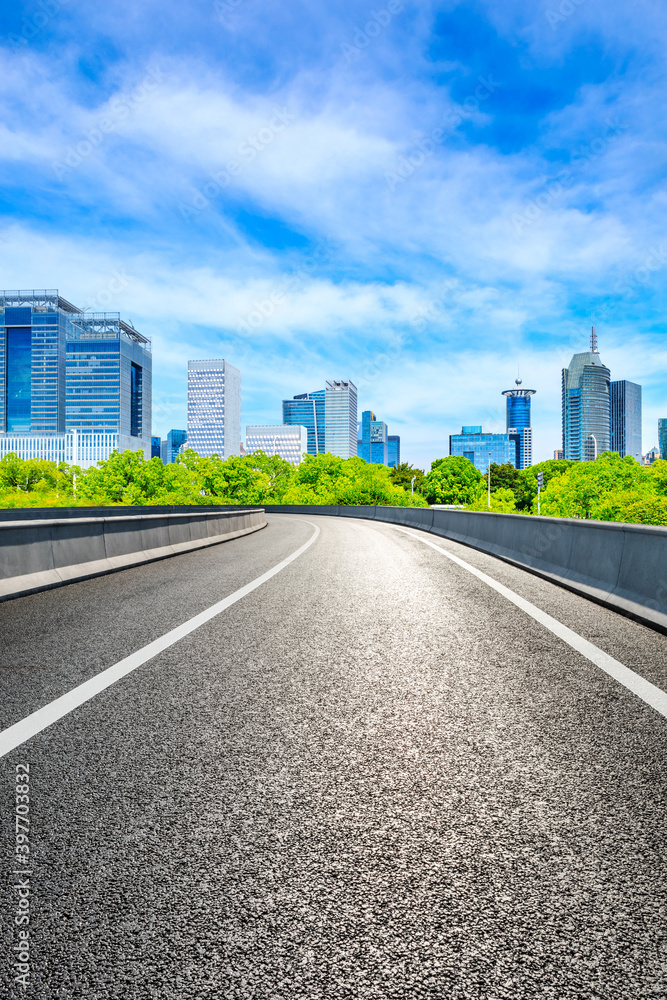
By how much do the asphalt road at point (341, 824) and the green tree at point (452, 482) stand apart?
142 metres

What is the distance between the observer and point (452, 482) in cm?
14675

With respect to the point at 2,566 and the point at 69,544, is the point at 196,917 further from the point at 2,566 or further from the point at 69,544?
the point at 69,544

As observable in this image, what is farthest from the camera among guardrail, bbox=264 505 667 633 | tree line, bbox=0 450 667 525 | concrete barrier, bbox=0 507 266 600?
tree line, bbox=0 450 667 525

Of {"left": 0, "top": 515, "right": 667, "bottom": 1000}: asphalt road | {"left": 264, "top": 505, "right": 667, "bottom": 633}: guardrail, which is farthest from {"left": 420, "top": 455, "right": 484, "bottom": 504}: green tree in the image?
{"left": 0, "top": 515, "right": 667, "bottom": 1000}: asphalt road

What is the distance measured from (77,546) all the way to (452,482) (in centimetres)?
13899

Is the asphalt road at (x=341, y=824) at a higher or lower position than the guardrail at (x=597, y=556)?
lower

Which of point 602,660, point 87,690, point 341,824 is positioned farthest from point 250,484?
point 341,824

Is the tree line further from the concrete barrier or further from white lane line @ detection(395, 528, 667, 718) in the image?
white lane line @ detection(395, 528, 667, 718)

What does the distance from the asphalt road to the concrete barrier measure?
134 inches

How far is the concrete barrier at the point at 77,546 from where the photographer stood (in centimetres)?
906

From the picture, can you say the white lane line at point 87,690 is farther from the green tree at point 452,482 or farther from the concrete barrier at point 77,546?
the green tree at point 452,482

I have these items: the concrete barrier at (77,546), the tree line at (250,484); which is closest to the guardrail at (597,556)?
the concrete barrier at (77,546)

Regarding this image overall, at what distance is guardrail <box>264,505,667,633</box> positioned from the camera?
24.1 feet

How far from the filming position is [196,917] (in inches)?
83.4
